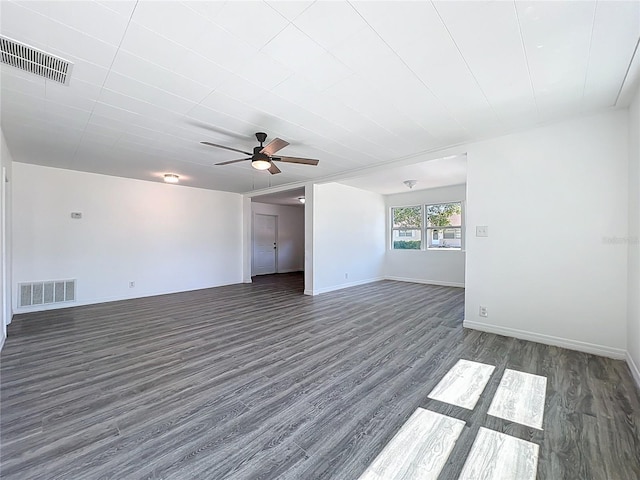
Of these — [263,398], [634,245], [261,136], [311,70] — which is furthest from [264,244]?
[634,245]

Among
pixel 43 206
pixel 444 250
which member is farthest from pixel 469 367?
pixel 43 206

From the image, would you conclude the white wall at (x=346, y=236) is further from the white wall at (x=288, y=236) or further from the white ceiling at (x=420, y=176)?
the white wall at (x=288, y=236)

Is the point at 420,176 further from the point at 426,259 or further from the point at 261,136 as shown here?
the point at 261,136

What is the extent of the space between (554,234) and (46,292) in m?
7.92

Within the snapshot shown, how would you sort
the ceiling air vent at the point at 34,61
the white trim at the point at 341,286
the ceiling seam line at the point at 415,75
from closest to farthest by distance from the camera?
the ceiling seam line at the point at 415,75 < the ceiling air vent at the point at 34,61 < the white trim at the point at 341,286

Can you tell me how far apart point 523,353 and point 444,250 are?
14.5 feet

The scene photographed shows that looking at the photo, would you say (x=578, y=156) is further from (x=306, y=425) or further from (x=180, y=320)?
(x=180, y=320)

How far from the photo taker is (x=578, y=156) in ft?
10.1

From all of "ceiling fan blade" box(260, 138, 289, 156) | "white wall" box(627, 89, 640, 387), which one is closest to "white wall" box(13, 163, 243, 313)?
"ceiling fan blade" box(260, 138, 289, 156)

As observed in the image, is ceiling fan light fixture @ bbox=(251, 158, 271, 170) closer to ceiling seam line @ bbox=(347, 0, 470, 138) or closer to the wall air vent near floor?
ceiling seam line @ bbox=(347, 0, 470, 138)

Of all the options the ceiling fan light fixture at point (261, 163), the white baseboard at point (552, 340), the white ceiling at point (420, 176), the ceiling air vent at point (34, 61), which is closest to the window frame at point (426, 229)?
the white ceiling at point (420, 176)

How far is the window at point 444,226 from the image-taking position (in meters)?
7.08

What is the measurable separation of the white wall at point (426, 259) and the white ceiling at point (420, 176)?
0.30m

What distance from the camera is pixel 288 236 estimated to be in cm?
1043
